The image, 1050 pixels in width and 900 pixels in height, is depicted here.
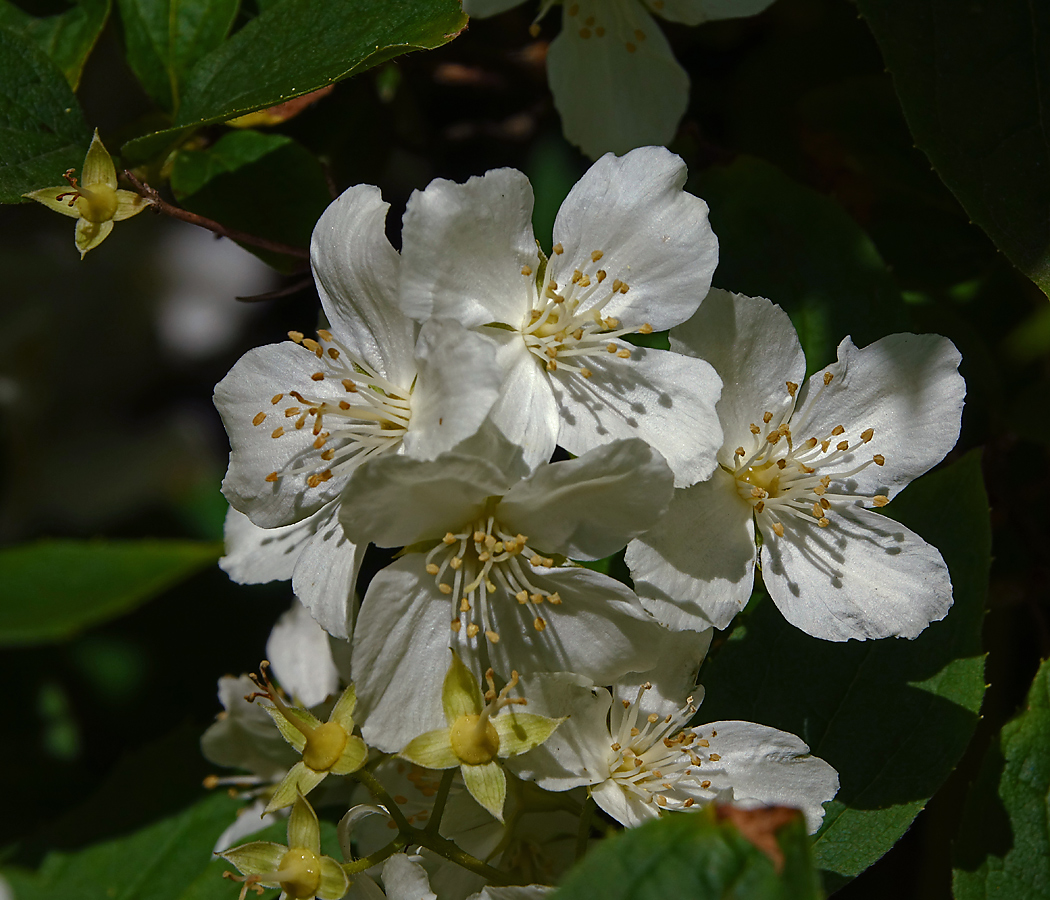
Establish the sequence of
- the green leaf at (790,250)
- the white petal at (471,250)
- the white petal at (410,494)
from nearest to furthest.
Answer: the white petal at (410,494), the white petal at (471,250), the green leaf at (790,250)

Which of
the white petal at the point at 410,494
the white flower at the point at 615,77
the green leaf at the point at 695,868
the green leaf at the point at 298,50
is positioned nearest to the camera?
the green leaf at the point at 695,868

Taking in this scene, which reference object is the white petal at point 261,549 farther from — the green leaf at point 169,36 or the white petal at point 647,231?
the green leaf at point 169,36

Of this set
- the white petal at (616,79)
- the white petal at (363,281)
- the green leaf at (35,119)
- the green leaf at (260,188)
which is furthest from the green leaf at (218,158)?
the white petal at (616,79)

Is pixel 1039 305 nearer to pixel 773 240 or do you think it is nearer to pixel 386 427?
pixel 773 240

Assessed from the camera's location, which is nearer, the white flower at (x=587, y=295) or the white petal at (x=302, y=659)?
the white flower at (x=587, y=295)

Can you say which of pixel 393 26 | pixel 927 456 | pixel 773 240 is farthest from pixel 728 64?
pixel 927 456

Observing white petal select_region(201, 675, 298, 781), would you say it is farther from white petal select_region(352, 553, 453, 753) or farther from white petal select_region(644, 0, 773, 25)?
white petal select_region(644, 0, 773, 25)
